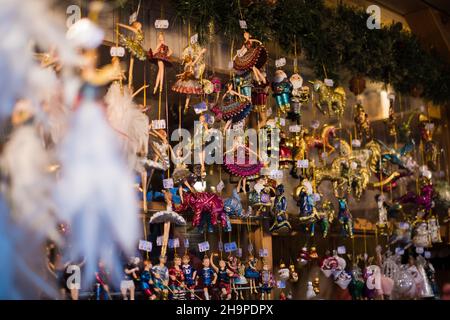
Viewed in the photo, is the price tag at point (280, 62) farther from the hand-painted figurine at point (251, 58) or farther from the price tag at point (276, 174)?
the price tag at point (276, 174)

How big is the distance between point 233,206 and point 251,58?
0.64 m

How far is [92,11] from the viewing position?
91.0 inches

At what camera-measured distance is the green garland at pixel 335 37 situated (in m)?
2.70

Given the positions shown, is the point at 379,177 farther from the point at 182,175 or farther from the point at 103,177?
the point at 103,177

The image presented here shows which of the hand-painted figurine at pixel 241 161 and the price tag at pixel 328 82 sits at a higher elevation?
the price tag at pixel 328 82

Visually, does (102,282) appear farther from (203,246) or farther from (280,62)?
(280,62)

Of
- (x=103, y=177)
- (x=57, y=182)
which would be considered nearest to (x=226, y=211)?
(x=103, y=177)

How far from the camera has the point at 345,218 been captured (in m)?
3.01

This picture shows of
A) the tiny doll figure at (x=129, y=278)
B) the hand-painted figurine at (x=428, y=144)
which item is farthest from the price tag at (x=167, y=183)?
the hand-painted figurine at (x=428, y=144)

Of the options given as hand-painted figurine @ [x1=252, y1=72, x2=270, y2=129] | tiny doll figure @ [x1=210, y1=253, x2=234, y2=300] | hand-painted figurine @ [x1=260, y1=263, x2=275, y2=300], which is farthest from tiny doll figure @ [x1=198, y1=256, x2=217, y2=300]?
hand-painted figurine @ [x1=252, y1=72, x2=270, y2=129]

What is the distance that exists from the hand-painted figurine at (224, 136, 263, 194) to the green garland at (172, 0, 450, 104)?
19.6 inches

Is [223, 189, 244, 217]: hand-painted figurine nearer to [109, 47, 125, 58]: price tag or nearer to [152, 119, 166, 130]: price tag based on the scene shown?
[152, 119, 166, 130]: price tag

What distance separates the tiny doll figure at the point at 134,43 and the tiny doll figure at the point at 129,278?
2.22 ft

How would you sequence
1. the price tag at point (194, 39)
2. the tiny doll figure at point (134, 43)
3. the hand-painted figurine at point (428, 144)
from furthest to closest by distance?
the hand-painted figurine at point (428, 144), the price tag at point (194, 39), the tiny doll figure at point (134, 43)
